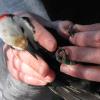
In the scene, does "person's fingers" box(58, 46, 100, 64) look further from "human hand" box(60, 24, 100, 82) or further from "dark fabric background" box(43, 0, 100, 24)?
"dark fabric background" box(43, 0, 100, 24)

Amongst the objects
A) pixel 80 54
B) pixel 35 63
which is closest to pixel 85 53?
pixel 80 54

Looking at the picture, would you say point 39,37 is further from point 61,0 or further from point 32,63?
point 61,0

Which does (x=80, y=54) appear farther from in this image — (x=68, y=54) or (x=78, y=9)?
(x=78, y=9)

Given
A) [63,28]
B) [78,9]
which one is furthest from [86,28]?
[78,9]

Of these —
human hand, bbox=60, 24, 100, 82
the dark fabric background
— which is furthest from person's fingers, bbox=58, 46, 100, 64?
the dark fabric background

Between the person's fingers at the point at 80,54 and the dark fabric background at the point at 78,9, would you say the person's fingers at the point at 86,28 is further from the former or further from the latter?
the dark fabric background at the point at 78,9

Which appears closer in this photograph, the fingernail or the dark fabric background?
the fingernail

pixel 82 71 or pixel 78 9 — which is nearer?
pixel 82 71
